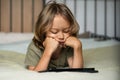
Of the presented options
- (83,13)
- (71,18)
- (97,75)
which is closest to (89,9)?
(83,13)

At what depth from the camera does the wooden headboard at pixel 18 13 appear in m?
2.22

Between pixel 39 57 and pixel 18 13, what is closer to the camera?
pixel 39 57

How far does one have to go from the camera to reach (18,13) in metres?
2.23

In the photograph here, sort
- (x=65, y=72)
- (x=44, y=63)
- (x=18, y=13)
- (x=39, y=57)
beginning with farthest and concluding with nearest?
1. (x=18, y=13)
2. (x=39, y=57)
3. (x=44, y=63)
4. (x=65, y=72)

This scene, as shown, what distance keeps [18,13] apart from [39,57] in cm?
117

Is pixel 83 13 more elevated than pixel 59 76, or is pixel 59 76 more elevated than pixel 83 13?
pixel 83 13

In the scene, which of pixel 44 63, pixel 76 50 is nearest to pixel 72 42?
pixel 76 50

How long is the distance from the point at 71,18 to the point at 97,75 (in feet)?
1.03

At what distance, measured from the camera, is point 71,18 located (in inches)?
42.9

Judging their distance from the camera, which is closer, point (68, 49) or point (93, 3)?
point (68, 49)

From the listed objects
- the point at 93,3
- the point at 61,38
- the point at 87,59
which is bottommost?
the point at 87,59

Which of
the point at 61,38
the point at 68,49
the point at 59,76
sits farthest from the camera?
the point at 68,49

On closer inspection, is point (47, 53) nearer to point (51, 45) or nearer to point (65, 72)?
point (51, 45)

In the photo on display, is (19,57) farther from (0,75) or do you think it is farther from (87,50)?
(0,75)
